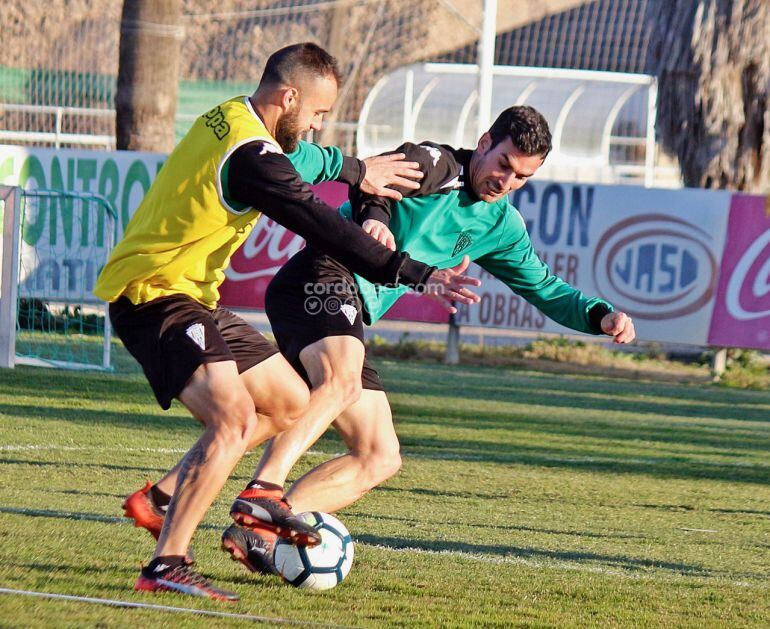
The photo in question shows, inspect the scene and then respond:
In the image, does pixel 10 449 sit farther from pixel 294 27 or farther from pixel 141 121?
pixel 294 27

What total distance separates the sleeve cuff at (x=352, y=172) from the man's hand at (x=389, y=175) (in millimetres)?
30

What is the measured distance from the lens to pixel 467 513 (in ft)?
26.1

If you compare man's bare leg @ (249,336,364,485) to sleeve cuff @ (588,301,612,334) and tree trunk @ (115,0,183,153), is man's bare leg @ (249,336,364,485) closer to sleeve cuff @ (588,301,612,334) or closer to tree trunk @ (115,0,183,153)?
sleeve cuff @ (588,301,612,334)

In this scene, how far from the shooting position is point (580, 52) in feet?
128

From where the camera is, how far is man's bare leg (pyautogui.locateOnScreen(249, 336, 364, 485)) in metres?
5.77

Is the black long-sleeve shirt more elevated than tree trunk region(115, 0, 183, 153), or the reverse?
tree trunk region(115, 0, 183, 153)

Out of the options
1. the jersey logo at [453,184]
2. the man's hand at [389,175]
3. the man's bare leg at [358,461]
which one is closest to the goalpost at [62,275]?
the jersey logo at [453,184]

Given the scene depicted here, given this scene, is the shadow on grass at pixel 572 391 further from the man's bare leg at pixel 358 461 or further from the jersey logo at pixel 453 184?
the man's bare leg at pixel 358 461

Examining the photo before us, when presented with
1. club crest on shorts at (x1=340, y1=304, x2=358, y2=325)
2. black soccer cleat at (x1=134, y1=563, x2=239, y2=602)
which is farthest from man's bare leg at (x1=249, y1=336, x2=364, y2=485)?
black soccer cleat at (x1=134, y1=563, x2=239, y2=602)

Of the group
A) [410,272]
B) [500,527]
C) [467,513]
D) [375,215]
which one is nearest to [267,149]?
[410,272]

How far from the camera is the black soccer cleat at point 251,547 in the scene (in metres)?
5.55

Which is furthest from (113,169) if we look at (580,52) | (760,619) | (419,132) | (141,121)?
(580,52)

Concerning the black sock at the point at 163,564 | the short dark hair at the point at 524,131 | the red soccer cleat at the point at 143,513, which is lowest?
the black sock at the point at 163,564

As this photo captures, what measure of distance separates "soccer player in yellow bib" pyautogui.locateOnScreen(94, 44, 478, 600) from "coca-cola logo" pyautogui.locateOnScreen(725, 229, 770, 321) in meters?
10.5
